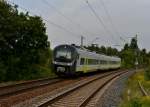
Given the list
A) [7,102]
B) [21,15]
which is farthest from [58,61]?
[7,102]

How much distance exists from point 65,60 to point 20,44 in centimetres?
463

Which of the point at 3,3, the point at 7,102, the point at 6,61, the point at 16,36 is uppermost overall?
the point at 3,3

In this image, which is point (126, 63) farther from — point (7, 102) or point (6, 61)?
point (7, 102)

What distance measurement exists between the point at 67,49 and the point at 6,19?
5.63 metres

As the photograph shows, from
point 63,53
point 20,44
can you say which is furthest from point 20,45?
point 63,53

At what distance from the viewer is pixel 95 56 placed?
48062 mm

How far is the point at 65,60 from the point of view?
116 ft

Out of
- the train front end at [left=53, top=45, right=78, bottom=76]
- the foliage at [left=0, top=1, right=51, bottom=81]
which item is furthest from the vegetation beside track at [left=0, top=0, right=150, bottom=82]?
the train front end at [left=53, top=45, right=78, bottom=76]

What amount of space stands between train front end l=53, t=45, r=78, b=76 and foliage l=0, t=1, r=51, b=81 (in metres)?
2.45

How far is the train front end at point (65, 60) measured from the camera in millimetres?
35156

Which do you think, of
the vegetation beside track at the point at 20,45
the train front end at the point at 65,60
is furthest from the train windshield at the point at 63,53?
the vegetation beside track at the point at 20,45

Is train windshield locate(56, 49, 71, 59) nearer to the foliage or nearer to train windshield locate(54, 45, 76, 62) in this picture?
train windshield locate(54, 45, 76, 62)

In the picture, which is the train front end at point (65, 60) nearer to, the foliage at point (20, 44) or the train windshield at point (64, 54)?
the train windshield at point (64, 54)

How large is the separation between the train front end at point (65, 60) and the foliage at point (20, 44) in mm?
2455
